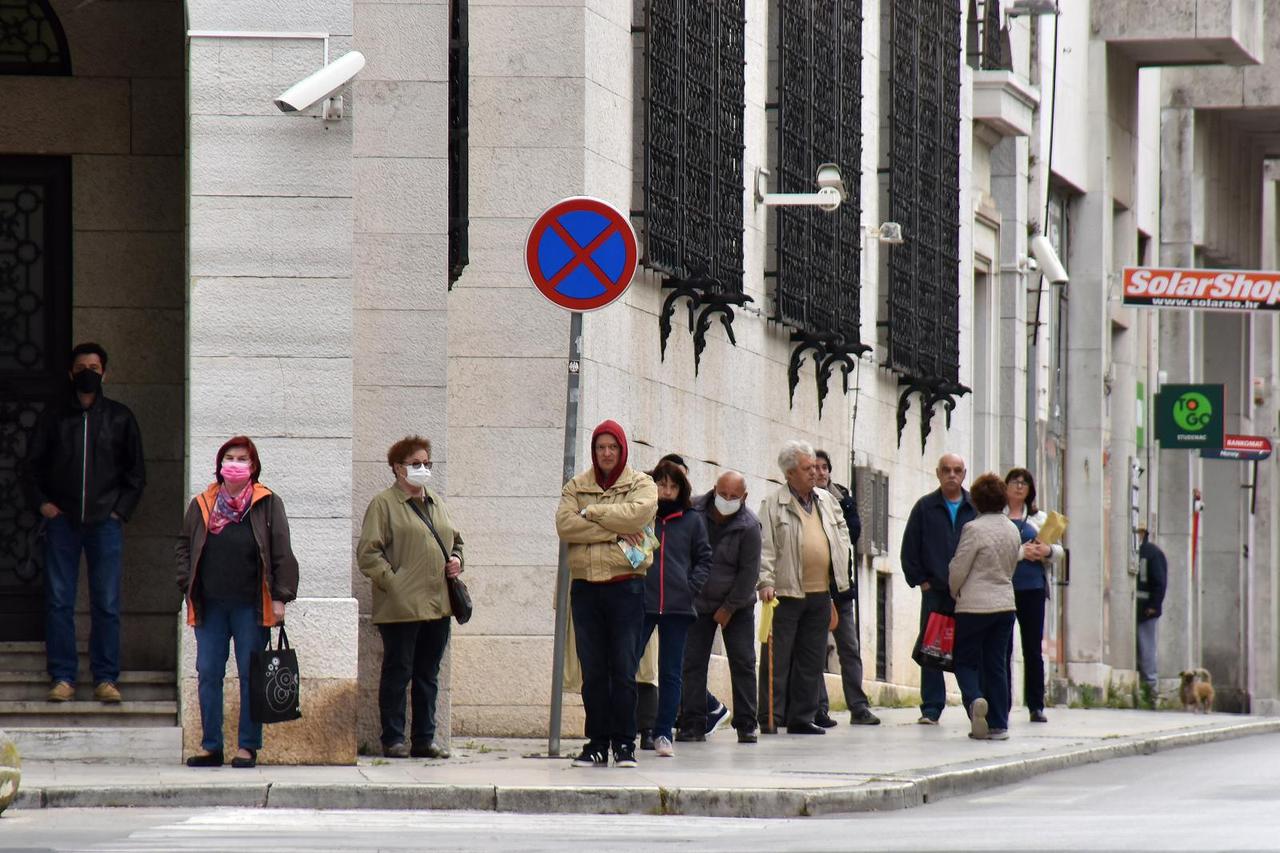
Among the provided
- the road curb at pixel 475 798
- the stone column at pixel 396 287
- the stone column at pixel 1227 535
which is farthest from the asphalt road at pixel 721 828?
the stone column at pixel 1227 535

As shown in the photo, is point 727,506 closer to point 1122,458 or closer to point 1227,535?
point 1122,458

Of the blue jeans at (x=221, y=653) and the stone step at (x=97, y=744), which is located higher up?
the blue jeans at (x=221, y=653)

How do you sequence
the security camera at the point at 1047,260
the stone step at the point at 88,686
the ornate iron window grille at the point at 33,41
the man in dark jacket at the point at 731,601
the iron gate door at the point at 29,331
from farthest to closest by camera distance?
the security camera at the point at 1047,260, the man in dark jacket at the point at 731,601, the ornate iron window grille at the point at 33,41, the iron gate door at the point at 29,331, the stone step at the point at 88,686

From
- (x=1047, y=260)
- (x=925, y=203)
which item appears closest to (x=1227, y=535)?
(x=1047, y=260)

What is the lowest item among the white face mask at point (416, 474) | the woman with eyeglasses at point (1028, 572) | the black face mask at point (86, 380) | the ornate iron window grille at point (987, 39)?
the woman with eyeglasses at point (1028, 572)

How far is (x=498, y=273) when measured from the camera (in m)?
18.6

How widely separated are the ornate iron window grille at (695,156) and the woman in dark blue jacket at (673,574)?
3408 millimetres

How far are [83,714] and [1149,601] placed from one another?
68.7 ft

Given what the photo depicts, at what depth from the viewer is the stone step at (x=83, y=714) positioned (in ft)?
54.2

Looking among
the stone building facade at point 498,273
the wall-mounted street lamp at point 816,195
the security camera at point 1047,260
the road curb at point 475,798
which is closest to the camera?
the road curb at point 475,798

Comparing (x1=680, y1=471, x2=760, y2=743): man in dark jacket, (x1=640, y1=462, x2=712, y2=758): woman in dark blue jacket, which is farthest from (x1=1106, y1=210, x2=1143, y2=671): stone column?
(x1=640, y1=462, x2=712, y2=758): woman in dark blue jacket

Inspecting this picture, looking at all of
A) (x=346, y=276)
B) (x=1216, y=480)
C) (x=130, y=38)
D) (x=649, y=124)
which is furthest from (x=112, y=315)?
(x=1216, y=480)

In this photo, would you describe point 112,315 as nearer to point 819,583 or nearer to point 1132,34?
point 819,583

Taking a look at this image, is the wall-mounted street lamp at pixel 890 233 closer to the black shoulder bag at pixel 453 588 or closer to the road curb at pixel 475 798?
the black shoulder bag at pixel 453 588
